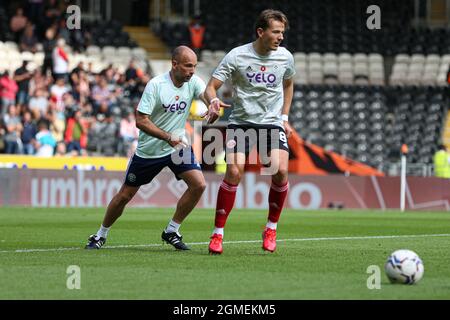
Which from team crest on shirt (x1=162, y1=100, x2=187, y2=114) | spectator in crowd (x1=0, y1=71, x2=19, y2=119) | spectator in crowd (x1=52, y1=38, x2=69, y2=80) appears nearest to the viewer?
team crest on shirt (x1=162, y1=100, x2=187, y2=114)

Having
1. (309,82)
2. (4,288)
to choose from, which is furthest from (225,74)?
(309,82)

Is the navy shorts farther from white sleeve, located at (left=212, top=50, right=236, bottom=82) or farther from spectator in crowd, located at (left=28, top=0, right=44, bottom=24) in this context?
spectator in crowd, located at (left=28, top=0, right=44, bottom=24)

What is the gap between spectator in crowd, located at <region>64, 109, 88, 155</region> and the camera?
2803cm

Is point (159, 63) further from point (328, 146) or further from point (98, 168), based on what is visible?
point (98, 168)

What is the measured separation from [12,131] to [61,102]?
8.20ft

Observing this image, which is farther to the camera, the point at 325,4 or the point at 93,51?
the point at 325,4

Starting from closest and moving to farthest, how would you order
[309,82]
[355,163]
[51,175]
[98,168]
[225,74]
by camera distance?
[225,74] → [51,175] → [98,168] → [355,163] → [309,82]

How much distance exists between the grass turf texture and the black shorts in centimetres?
109

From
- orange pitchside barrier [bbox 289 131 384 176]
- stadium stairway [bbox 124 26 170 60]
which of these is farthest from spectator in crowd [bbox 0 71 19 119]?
stadium stairway [bbox 124 26 170 60]

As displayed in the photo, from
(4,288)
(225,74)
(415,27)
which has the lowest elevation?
(4,288)

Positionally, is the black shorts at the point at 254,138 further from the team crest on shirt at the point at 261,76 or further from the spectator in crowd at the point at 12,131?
the spectator in crowd at the point at 12,131

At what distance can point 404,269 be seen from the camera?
9102mm

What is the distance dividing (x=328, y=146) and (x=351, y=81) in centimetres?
452

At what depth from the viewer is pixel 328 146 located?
110 ft
